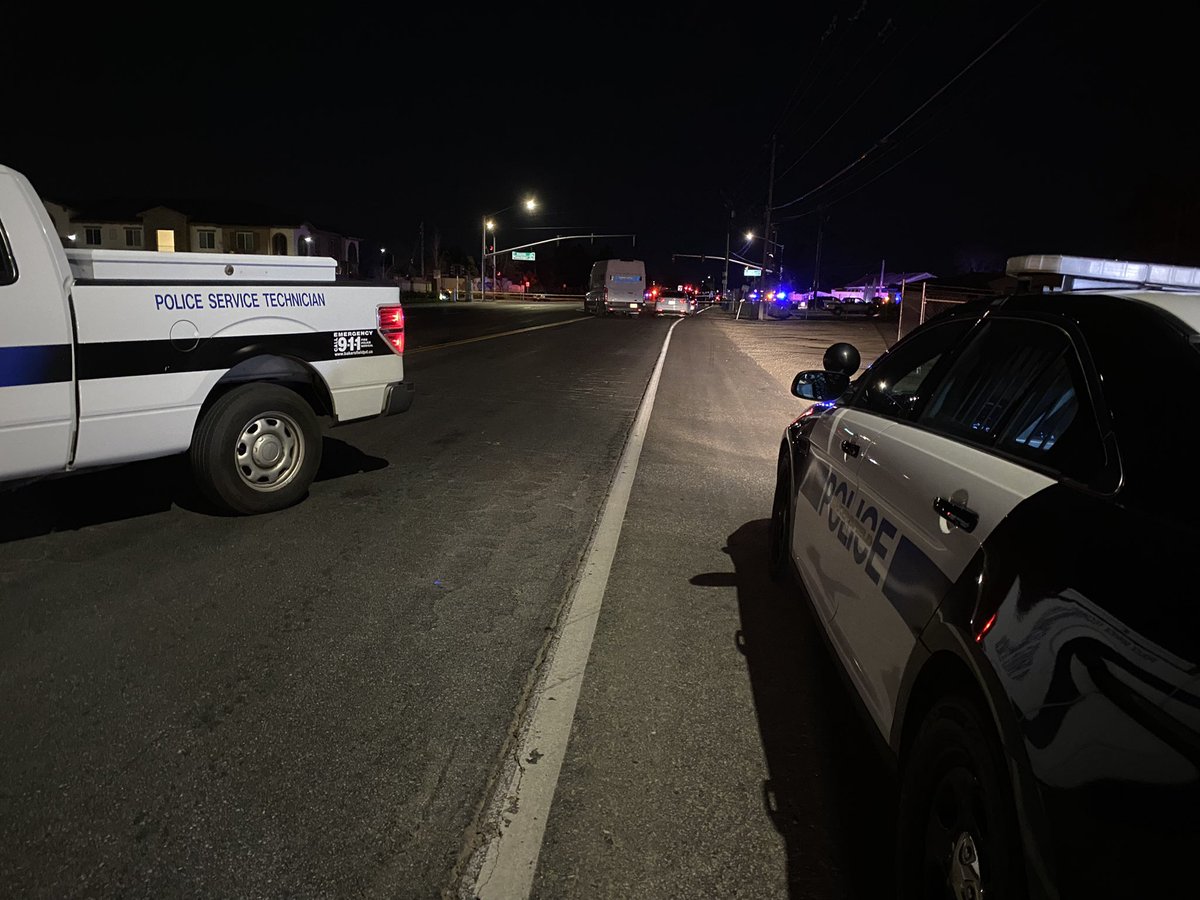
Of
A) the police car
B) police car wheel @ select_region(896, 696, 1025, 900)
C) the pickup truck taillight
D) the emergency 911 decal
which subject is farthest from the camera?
the pickup truck taillight

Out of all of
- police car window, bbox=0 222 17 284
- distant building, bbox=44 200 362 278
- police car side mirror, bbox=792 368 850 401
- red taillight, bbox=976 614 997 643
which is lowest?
red taillight, bbox=976 614 997 643

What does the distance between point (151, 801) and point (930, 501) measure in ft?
8.74

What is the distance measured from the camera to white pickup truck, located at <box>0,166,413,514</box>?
4.62 m

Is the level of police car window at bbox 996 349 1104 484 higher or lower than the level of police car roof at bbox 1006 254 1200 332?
lower

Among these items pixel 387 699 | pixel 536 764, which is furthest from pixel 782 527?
pixel 387 699

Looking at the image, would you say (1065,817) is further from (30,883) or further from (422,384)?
(422,384)

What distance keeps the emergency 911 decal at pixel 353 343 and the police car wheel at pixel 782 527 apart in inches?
141

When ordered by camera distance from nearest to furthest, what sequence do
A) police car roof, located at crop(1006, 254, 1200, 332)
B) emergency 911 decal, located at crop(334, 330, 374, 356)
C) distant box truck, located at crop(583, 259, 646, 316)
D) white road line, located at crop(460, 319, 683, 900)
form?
white road line, located at crop(460, 319, 683, 900) < police car roof, located at crop(1006, 254, 1200, 332) < emergency 911 decal, located at crop(334, 330, 374, 356) < distant box truck, located at crop(583, 259, 646, 316)

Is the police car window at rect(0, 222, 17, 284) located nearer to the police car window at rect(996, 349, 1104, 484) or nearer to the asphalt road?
the asphalt road

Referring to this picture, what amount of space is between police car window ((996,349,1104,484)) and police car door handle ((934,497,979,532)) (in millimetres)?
233

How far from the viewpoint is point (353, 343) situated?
654 cm

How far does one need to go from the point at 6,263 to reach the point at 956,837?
17.3 ft

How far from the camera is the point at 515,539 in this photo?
5562 mm

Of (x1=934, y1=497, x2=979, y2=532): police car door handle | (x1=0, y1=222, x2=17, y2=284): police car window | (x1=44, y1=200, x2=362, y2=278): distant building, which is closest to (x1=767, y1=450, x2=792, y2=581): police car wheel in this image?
(x1=934, y1=497, x2=979, y2=532): police car door handle
